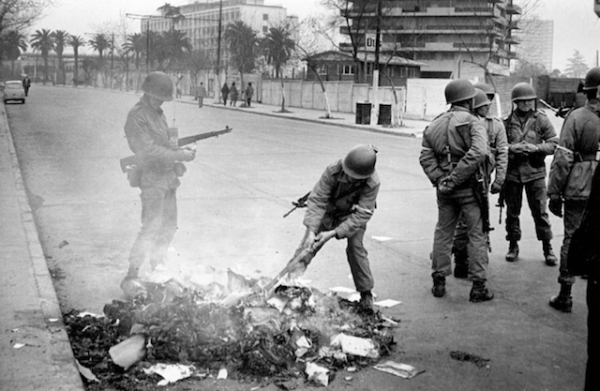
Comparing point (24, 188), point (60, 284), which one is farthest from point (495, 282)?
point (24, 188)

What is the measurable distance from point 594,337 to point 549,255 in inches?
182

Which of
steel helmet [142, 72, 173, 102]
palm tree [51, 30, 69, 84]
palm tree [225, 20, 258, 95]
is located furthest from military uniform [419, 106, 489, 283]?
palm tree [51, 30, 69, 84]

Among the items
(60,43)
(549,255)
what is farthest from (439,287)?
(60,43)

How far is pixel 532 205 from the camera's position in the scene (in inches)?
303

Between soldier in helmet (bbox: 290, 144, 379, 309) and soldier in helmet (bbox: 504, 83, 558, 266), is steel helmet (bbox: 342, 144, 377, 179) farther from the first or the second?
soldier in helmet (bbox: 504, 83, 558, 266)

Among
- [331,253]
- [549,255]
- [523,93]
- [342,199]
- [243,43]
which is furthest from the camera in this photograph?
[243,43]

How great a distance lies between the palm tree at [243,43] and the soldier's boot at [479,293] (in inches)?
2262

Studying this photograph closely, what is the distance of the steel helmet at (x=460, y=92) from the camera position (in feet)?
20.7

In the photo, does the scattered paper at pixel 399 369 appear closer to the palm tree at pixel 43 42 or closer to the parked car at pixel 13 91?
the parked car at pixel 13 91

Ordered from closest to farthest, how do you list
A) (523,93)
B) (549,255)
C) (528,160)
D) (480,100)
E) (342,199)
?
(342,199), (480,100), (523,93), (528,160), (549,255)

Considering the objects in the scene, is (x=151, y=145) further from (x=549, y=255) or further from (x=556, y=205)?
(x=549, y=255)

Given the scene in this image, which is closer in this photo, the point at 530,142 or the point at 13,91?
the point at 530,142

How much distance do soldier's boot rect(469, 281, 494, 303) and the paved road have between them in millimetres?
102

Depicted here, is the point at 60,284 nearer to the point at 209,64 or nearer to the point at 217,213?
the point at 217,213
